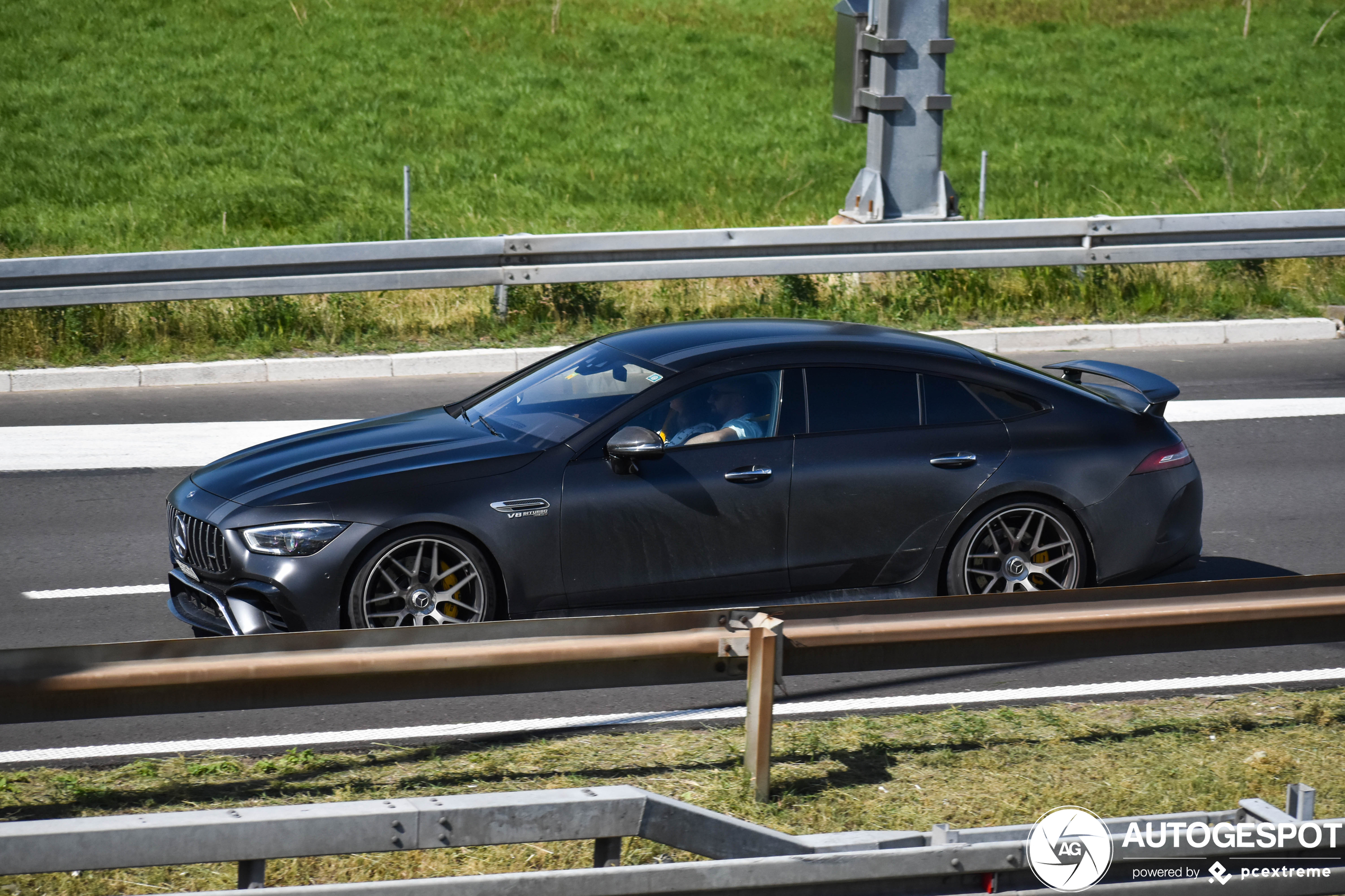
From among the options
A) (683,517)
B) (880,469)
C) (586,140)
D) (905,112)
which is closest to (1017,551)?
(880,469)

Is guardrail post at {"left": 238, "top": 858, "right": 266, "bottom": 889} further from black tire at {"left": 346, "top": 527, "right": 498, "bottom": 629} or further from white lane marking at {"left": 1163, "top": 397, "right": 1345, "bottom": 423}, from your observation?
white lane marking at {"left": 1163, "top": 397, "right": 1345, "bottom": 423}

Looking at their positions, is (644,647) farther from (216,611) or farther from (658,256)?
(658,256)

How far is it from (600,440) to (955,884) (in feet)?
10.3

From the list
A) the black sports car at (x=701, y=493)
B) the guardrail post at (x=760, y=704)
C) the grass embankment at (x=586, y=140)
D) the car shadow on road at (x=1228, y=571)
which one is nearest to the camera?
the guardrail post at (x=760, y=704)

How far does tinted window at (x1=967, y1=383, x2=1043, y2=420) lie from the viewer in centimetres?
691

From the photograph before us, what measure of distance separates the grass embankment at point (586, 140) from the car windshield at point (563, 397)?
5.63 m

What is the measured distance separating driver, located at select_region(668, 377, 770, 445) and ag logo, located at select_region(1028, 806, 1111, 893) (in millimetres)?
3116

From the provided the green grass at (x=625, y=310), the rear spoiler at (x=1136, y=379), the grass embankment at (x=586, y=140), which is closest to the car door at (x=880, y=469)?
the rear spoiler at (x=1136, y=379)

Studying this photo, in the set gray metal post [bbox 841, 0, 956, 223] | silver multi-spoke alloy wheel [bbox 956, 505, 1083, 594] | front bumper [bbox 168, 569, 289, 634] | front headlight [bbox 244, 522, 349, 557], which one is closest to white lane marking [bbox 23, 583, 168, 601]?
front bumper [bbox 168, 569, 289, 634]

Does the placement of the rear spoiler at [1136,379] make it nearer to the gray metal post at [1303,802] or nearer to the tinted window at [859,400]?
the tinted window at [859,400]

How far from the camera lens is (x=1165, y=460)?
702 cm

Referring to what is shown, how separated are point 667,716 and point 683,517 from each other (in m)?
0.88

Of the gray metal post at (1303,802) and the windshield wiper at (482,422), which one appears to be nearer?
the gray metal post at (1303,802)

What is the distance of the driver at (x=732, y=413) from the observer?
6.55 metres
